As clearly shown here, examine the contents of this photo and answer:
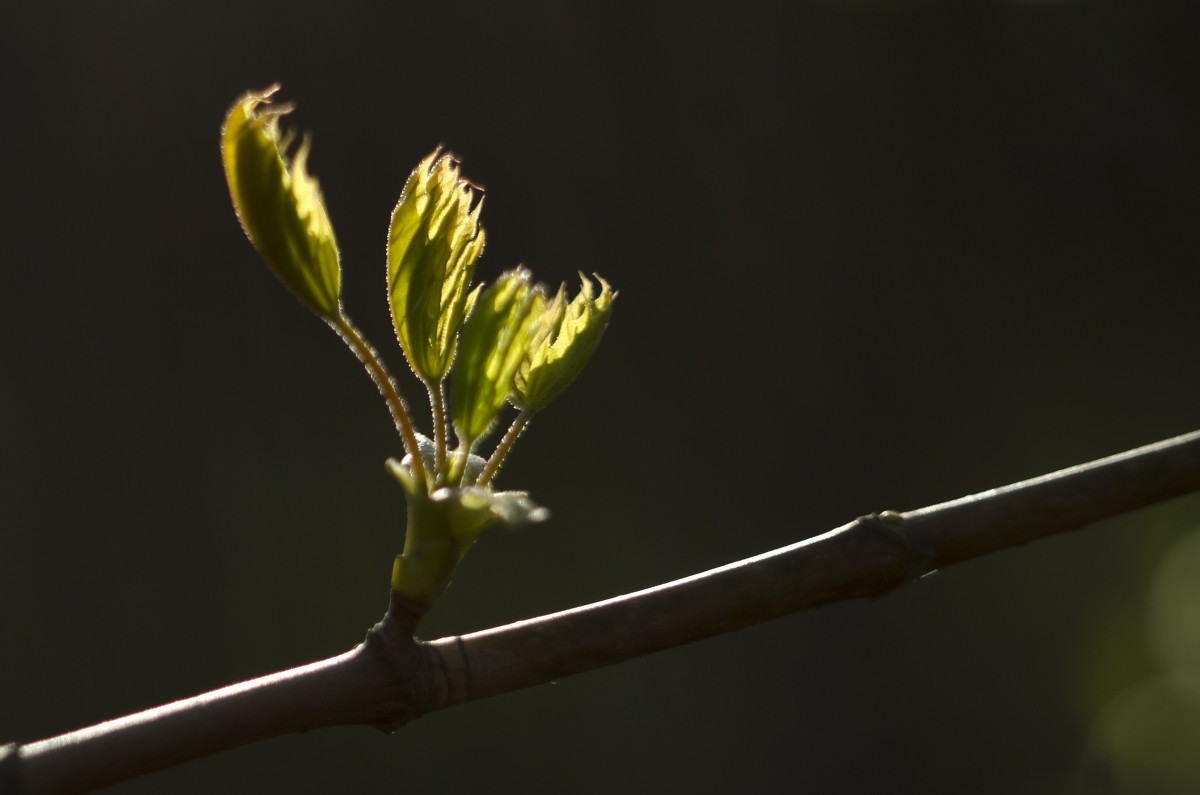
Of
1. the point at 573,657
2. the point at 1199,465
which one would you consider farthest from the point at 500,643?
the point at 1199,465

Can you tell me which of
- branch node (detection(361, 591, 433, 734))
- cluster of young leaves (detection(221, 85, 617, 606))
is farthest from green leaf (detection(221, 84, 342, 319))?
branch node (detection(361, 591, 433, 734))

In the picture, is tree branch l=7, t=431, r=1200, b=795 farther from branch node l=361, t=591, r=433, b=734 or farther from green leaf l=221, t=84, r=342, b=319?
green leaf l=221, t=84, r=342, b=319

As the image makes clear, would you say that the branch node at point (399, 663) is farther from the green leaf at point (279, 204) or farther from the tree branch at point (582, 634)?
the green leaf at point (279, 204)

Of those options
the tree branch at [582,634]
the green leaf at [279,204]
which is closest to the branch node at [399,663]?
the tree branch at [582,634]

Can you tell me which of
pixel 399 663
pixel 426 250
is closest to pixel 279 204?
pixel 426 250

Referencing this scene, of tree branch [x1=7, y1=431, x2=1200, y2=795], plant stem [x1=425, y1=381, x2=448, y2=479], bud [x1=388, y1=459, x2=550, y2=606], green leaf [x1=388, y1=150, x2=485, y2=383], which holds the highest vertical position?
green leaf [x1=388, y1=150, x2=485, y2=383]

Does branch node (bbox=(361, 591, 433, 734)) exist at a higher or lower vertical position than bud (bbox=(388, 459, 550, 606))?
lower
